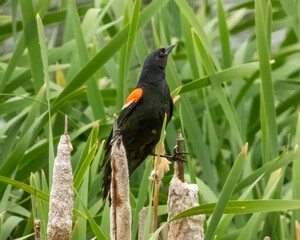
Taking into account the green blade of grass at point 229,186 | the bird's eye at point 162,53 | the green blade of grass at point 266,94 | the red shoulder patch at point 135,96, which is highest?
the bird's eye at point 162,53

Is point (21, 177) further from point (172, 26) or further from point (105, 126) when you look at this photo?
point (172, 26)

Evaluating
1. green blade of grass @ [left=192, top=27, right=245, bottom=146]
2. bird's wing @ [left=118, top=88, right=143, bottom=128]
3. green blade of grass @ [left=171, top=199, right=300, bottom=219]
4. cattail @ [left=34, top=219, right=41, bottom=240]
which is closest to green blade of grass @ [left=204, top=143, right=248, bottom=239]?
green blade of grass @ [left=171, top=199, right=300, bottom=219]

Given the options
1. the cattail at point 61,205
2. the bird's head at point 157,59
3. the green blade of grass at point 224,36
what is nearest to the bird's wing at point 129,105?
the bird's head at point 157,59

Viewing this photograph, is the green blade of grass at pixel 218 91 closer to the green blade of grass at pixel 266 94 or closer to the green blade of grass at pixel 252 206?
the green blade of grass at pixel 266 94

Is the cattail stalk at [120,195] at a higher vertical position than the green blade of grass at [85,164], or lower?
lower

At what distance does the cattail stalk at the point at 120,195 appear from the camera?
1104mm

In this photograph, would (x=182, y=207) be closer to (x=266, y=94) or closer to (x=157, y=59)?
(x=266, y=94)

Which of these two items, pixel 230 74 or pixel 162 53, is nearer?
pixel 230 74

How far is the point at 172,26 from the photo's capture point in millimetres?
2848

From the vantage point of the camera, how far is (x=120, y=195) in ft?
3.64

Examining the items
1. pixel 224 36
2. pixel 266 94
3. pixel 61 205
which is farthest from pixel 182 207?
pixel 224 36

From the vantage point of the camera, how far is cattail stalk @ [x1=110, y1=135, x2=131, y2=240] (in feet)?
3.62

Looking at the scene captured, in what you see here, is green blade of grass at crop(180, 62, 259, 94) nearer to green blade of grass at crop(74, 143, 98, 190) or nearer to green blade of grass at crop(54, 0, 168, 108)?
green blade of grass at crop(54, 0, 168, 108)

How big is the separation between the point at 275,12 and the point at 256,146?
73 centimetres
